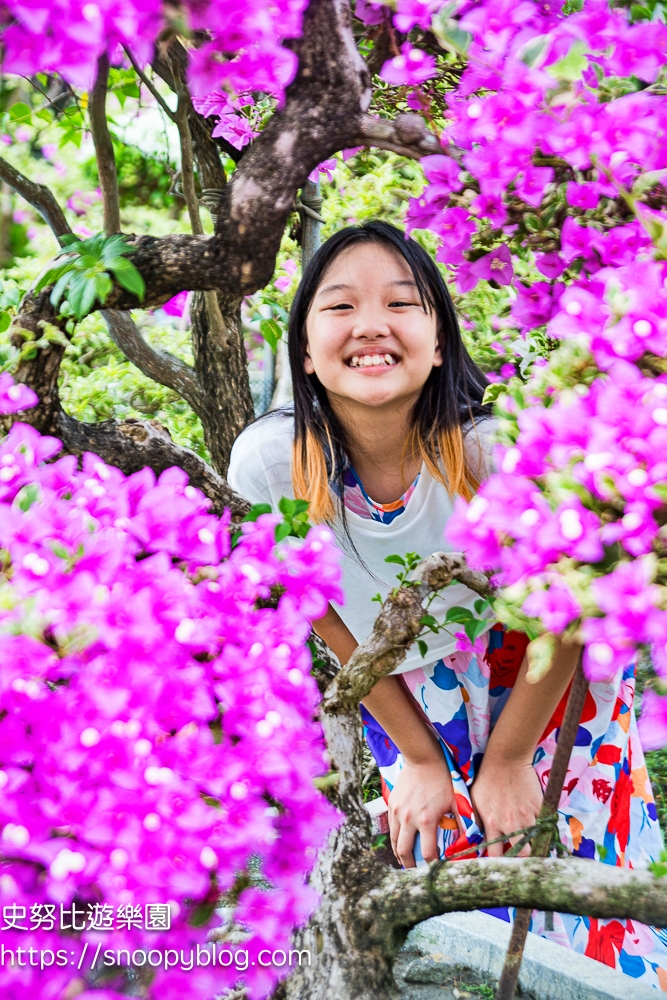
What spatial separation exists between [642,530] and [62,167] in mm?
4271

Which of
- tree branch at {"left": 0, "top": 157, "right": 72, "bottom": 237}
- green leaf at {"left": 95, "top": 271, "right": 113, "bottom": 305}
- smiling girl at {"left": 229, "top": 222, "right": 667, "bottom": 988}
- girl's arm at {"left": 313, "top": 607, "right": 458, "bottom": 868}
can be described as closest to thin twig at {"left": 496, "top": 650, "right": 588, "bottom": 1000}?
smiling girl at {"left": 229, "top": 222, "right": 667, "bottom": 988}

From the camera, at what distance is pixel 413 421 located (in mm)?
→ 1502

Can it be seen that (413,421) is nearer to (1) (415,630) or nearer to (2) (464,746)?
(1) (415,630)

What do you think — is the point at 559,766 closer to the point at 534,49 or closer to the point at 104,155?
the point at 534,49

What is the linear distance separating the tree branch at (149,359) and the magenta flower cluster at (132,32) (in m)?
1.12

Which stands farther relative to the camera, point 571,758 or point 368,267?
point 571,758

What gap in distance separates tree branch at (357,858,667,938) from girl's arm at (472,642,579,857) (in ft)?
1.74

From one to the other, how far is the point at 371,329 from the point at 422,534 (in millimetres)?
441

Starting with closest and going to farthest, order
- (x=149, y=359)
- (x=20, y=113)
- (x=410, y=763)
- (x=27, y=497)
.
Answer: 1. (x=27, y=497)
2. (x=410, y=763)
3. (x=20, y=113)
4. (x=149, y=359)

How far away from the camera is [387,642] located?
1131 millimetres

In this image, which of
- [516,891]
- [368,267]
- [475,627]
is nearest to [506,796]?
[475,627]

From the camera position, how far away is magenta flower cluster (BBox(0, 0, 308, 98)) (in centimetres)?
59

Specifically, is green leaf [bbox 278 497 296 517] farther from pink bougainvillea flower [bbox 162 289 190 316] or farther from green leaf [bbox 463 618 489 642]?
pink bougainvillea flower [bbox 162 289 190 316]

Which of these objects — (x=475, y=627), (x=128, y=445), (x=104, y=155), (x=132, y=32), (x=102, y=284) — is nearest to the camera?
(x=132, y=32)
